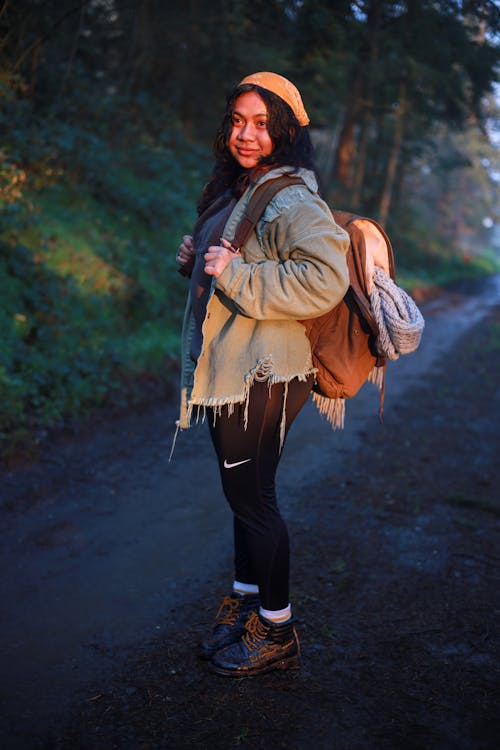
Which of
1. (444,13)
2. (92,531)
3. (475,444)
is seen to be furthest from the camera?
(444,13)

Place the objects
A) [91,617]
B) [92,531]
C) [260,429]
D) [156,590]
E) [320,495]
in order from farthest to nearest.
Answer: [320,495] < [92,531] < [156,590] < [91,617] < [260,429]

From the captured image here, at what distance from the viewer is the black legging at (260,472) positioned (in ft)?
8.34

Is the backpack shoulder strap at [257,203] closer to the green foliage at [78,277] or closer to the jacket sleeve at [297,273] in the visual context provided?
the jacket sleeve at [297,273]

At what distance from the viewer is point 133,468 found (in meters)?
5.27

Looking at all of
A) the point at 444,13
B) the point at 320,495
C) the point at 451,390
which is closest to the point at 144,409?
the point at 320,495

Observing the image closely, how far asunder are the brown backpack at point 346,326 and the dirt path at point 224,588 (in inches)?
48.6

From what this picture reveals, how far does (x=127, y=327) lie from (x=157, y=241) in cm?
269

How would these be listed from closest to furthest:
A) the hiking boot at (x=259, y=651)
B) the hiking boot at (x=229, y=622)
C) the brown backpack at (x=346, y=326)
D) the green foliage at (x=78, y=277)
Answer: the brown backpack at (x=346, y=326) → the hiking boot at (x=259, y=651) → the hiking boot at (x=229, y=622) → the green foliage at (x=78, y=277)

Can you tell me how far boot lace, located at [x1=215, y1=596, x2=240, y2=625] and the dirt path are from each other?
17cm

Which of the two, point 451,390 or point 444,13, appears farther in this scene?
point 444,13

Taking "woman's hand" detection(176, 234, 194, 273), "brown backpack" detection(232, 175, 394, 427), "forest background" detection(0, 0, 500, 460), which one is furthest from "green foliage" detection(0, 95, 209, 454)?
"brown backpack" detection(232, 175, 394, 427)

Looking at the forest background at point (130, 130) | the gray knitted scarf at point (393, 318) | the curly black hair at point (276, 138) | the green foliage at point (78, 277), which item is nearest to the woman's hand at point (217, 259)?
the curly black hair at point (276, 138)

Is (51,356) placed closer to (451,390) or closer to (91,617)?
(91,617)

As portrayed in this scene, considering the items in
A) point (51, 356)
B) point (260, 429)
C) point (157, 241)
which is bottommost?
point (51, 356)
